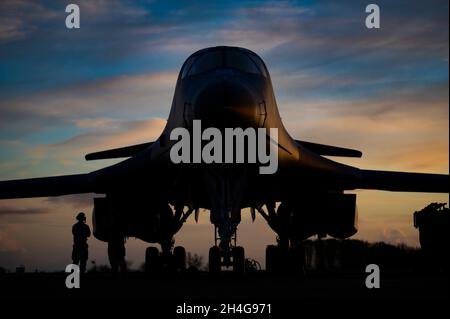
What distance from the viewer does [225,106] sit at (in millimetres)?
11984

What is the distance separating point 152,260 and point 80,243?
1799mm

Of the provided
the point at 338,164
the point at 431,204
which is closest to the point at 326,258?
the point at 431,204

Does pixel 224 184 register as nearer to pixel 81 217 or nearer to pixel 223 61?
pixel 223 61

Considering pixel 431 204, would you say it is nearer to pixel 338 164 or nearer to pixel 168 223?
pixel 338 164

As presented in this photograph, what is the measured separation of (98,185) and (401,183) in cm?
711

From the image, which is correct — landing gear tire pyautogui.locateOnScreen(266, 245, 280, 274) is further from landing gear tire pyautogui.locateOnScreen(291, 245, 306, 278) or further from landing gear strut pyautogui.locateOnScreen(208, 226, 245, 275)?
landing gear strut pyautogui.locateOnScreen(208, 226, 245, 275)

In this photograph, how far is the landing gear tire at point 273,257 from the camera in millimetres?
15732

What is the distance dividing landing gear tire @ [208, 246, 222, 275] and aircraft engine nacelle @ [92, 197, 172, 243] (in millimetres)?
4098

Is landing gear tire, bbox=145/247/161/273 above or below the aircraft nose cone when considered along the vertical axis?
below

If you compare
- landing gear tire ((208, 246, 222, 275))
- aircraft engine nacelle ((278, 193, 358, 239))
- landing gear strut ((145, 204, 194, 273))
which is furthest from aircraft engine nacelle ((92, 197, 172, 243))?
landing gear tire ((208, 246, 222, 275))

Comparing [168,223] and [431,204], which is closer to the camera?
[168,223]

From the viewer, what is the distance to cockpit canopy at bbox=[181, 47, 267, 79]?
13.6 meters
